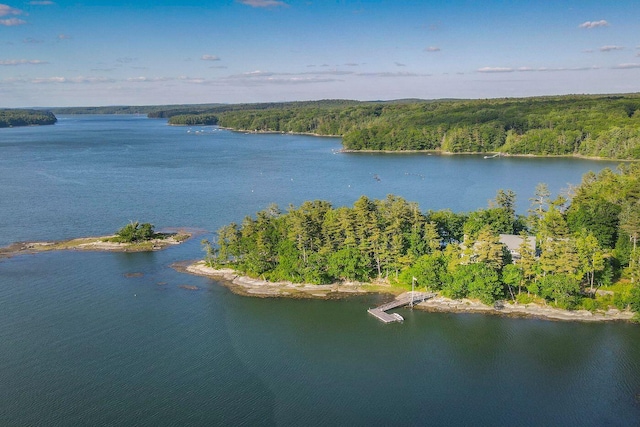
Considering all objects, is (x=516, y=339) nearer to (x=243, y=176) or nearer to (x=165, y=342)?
(x=165, y=342)

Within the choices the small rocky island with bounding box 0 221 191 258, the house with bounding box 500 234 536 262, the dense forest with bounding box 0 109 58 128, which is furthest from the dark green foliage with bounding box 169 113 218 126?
the house with bounding box 500 234 536 262

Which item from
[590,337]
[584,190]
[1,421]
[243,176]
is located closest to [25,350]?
[1,421]

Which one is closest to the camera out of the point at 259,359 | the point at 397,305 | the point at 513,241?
the point at 259,359

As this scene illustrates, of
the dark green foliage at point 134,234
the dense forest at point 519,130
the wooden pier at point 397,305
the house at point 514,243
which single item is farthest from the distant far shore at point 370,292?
the dense forest at point 519,130

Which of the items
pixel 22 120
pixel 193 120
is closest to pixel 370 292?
pixel 193 120

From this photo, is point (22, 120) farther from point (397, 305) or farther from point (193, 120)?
point (397, 305)

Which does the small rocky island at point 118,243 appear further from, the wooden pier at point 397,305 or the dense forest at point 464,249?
the wooden pier at point 397,305

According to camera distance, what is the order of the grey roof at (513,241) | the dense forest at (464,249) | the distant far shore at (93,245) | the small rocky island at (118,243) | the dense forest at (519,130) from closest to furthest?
the dense forest at (464,249) < the grey roof at (513,241) < the distant far shore at (93,245) < the small rocky island at (118,243) < the dense forest at (519,130)

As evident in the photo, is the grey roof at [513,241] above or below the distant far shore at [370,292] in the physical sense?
above
